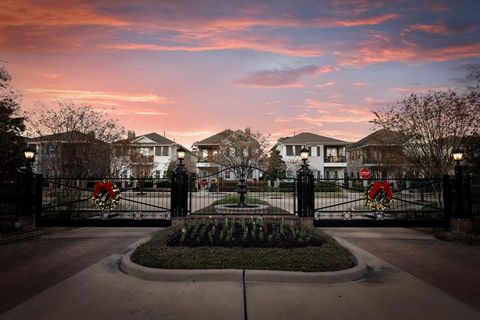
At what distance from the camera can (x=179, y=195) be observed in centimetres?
1162

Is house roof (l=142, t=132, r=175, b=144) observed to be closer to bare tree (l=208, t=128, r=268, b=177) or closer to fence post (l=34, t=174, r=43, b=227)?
bare tree (l=208, t=128, r=268, b=177)

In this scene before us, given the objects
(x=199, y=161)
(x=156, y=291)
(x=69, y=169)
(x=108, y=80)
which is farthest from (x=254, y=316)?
(x=199, y=161)

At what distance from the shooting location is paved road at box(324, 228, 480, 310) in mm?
6188

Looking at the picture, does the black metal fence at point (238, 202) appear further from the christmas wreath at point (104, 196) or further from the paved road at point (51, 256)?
the christmas wreath at point (104, 196)

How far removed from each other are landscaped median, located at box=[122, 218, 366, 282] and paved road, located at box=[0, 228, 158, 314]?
5.01ft

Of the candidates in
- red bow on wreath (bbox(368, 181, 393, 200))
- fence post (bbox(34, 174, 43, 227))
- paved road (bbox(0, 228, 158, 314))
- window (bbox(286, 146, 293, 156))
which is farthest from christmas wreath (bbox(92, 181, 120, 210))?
window (bbox(286, 146, 293, 156))

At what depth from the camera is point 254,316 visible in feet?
15.0

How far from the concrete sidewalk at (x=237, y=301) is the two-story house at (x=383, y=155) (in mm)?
13269

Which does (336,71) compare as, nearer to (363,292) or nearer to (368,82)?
(368,82)

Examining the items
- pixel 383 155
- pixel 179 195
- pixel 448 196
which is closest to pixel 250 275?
pixel 179 195

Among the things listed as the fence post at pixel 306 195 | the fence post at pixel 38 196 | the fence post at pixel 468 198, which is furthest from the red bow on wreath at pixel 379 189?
the fence post at pixel 38 196

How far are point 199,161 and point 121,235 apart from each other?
1583 inches

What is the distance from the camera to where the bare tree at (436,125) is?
1505 cm

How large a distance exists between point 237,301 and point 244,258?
5.91 ft
